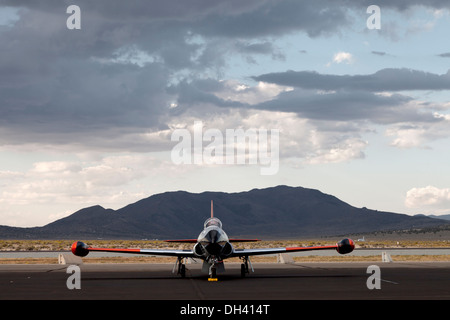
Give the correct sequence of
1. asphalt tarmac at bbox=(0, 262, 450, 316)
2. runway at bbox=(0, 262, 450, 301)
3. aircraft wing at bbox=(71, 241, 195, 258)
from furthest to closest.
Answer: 1. aircraft wing at bbox=(71, 241, 195, 258)
2. runway at bbox=(0, 262, 450, 301)
3. asphalt tarmac at bbox=(0, 262, 450, 316)

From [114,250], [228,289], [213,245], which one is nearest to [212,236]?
[213,245]

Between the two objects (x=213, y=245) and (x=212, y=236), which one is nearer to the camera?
(x=213, y=245)

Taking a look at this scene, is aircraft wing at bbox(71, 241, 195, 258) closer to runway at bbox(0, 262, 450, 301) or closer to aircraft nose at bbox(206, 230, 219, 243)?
runway at bbox(0, 262, 450, 301)

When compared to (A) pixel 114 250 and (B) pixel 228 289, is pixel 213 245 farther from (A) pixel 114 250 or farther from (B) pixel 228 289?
(B) pixel 228 289

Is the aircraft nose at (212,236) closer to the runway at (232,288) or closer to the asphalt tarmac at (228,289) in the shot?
the asphalt tarmac at (228,289)

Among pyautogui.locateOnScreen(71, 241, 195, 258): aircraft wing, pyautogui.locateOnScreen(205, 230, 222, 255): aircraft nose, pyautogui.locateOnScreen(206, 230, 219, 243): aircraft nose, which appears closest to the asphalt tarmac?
pyautogui.locateOnScreen(71, 241, 195, 258): aircraft wing

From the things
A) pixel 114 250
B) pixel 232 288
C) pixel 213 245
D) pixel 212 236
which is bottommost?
pixel 232 288

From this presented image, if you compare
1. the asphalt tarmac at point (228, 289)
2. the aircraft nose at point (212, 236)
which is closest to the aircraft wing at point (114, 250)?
the asphalt tarmac at point (228, 289)

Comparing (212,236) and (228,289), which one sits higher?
(212,236)

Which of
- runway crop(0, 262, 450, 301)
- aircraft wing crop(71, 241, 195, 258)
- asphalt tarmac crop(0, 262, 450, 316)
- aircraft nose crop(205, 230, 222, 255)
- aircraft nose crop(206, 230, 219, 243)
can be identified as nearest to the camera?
asphalt tarmac crop(0, 262, 450, 316)
